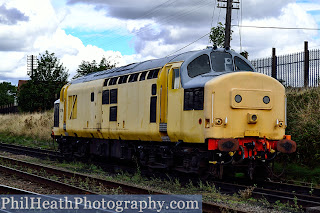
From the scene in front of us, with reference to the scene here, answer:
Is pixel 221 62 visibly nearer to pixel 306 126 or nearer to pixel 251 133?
pixel 251 133

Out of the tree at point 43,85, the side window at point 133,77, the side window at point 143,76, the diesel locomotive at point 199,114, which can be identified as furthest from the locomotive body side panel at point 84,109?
the tree at point 43,85

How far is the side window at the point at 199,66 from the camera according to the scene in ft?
43.1

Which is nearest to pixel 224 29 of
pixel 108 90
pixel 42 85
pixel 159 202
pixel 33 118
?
pixel 108 90

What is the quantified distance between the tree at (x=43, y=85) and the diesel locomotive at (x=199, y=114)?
31.7 m

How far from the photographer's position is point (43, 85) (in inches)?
1860

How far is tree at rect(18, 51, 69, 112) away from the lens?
47125 mm

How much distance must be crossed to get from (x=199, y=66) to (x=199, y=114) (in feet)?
5.55

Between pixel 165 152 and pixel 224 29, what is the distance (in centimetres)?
1215

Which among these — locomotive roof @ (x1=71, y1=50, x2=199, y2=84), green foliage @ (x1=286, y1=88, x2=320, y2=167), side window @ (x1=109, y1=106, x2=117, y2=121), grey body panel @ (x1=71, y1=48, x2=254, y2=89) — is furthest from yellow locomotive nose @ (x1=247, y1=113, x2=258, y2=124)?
side window @ (x1=109, y1=106, x2=117, y2=121)

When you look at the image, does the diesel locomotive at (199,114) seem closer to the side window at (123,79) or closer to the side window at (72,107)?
the side window at (123,79)

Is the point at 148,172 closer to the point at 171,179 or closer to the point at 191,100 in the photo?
the point at 171,179

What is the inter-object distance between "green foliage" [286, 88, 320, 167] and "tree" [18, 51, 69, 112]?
33417mm

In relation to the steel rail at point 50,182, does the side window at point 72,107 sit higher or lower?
higher

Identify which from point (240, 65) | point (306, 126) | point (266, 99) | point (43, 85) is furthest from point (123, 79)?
point (43, 85)
